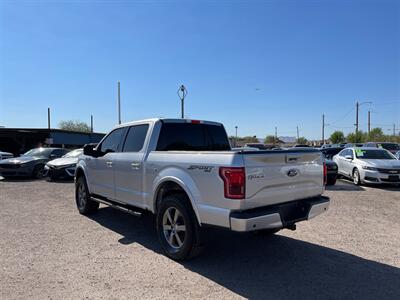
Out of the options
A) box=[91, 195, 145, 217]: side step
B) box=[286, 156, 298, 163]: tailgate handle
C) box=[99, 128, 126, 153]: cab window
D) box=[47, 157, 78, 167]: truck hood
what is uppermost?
box=[99, 128, 126, 153]: cab window

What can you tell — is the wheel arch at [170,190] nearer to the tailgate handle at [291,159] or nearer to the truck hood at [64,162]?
the tailgate handle at [291,159]

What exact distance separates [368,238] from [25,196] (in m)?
9.61

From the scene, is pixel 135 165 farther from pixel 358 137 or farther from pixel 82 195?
pixel 358 137

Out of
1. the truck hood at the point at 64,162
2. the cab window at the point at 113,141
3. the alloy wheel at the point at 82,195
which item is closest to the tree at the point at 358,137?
the truck hood at the point at 64,162

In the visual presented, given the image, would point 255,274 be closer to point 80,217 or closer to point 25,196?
point 80,217

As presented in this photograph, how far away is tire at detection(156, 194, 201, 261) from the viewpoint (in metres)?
4.60

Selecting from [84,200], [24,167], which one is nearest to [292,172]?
[84,200]

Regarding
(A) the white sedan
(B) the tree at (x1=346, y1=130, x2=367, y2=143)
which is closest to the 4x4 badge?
(A) the white sedan

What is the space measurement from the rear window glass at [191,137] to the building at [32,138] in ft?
113

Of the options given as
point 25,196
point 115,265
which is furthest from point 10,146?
point 115,265

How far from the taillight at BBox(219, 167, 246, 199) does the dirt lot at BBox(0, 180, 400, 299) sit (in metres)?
1.08

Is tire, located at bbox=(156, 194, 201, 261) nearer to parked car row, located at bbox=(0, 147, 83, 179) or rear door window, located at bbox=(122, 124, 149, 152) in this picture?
rear door window, located at bbox=(122, 124, 149, 152)

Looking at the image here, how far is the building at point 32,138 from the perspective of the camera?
38.2 meters

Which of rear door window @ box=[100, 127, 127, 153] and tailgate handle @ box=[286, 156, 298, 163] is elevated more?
rear door window @ box=[100, 127, 127, 153]
